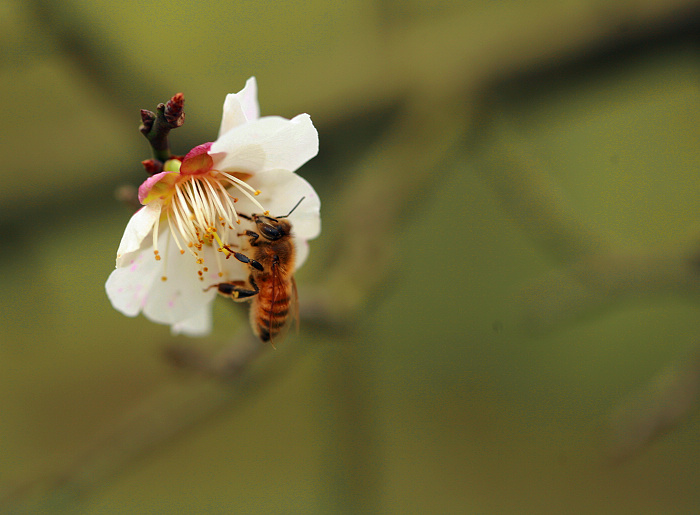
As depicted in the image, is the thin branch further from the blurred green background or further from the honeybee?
the honeybee

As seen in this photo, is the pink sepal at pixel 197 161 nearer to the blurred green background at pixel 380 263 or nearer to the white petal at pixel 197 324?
the white petal at pixel 197 324

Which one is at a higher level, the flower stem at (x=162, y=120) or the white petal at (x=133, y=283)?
the flower stem at (x=162, y=120)

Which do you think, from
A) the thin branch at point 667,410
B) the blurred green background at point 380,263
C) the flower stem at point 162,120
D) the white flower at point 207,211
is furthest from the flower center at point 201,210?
the thin branch at point 667,410

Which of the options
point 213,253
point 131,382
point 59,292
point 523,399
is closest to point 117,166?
point 213,253

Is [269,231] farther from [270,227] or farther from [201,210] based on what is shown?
[201,210]

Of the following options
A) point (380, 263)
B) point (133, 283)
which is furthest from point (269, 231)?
point (380, 263)

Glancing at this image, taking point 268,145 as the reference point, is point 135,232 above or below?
below

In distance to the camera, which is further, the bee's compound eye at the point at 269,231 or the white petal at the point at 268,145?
the bee's compound eye at the point at 269,231

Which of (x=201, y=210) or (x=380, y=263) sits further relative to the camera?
(x=380, y=263)
